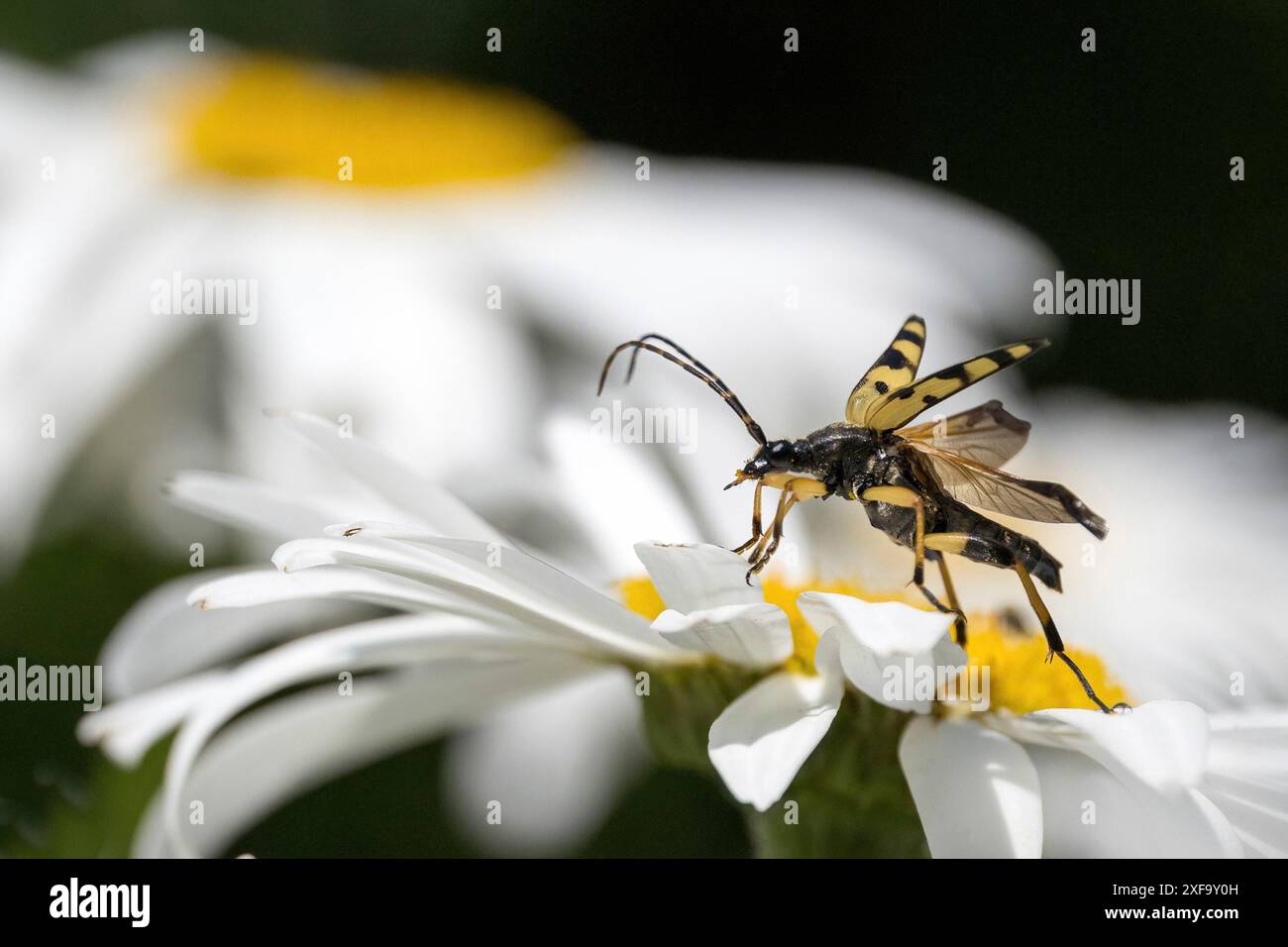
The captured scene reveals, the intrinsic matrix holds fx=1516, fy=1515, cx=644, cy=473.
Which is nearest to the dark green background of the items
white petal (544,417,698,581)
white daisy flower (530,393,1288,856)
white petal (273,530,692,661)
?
white daisy flower (530,393,1288,856)

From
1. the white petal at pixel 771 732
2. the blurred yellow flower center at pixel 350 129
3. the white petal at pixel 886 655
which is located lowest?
the white petal at pixel 771 732

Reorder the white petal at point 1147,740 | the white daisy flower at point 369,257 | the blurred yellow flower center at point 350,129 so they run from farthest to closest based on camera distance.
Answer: the blurred yellow flower center at point 350,129 → the white daisy flower at point 369,257 → the white petal at point 1147,740

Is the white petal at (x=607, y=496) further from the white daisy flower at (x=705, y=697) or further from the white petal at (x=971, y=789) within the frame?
the white petal at (x=971, y=789)

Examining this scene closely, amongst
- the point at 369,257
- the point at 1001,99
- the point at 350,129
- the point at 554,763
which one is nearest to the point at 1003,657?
the point at 554,763

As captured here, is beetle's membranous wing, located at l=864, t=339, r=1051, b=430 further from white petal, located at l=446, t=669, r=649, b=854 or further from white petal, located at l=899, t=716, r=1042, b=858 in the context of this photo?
white petal, located at l=446, t=669, r=649, b=854

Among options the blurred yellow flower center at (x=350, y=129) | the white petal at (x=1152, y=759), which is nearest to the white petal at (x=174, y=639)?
the white petal at (x=1152, y=759)

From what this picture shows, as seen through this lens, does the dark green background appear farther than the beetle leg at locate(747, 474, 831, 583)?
Yes

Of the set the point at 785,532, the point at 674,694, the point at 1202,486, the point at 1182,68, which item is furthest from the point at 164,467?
the point at 1182,68
